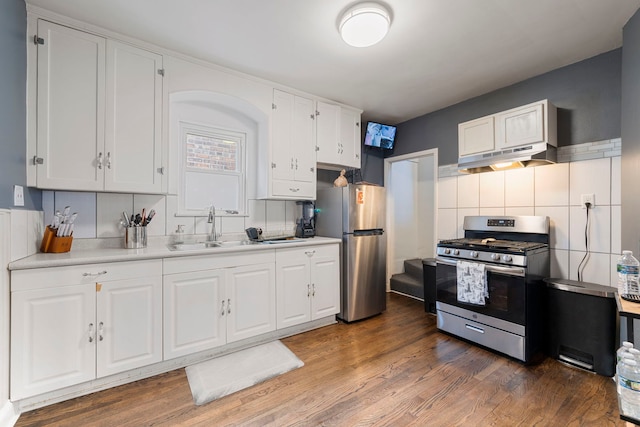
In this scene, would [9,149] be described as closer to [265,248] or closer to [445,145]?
[265,248]

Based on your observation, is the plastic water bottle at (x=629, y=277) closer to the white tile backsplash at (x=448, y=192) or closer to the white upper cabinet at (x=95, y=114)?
the white tile backsplash at (x=448, y=192)

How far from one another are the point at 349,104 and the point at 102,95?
2.47 meters

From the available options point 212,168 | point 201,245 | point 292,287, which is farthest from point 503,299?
point 212,168

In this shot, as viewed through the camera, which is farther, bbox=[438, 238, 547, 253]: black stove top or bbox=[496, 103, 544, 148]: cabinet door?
bbox=[496, 103, 544, 148]: cabinet door

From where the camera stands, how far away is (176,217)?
8.59 feet

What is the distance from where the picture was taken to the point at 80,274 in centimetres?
173

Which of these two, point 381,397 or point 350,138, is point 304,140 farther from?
point 381,397

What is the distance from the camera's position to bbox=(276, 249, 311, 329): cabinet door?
8.51 feet

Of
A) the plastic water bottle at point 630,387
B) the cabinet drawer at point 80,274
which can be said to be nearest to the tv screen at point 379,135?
the cabinet drawer at point 80,274

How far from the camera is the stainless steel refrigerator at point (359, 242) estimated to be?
9.90 feet

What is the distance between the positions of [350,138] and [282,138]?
3.14 feet

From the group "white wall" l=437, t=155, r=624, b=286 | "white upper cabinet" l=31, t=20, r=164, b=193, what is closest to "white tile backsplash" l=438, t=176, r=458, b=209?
"white wall" l=437, t=155, r=624, b=286

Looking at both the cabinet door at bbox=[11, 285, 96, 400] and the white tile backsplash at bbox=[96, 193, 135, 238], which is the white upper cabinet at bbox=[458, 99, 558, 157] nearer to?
the white tile backsplash at bbox=[96, 193, 135, 238]

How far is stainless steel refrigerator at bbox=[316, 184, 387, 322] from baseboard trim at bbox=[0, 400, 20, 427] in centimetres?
250
